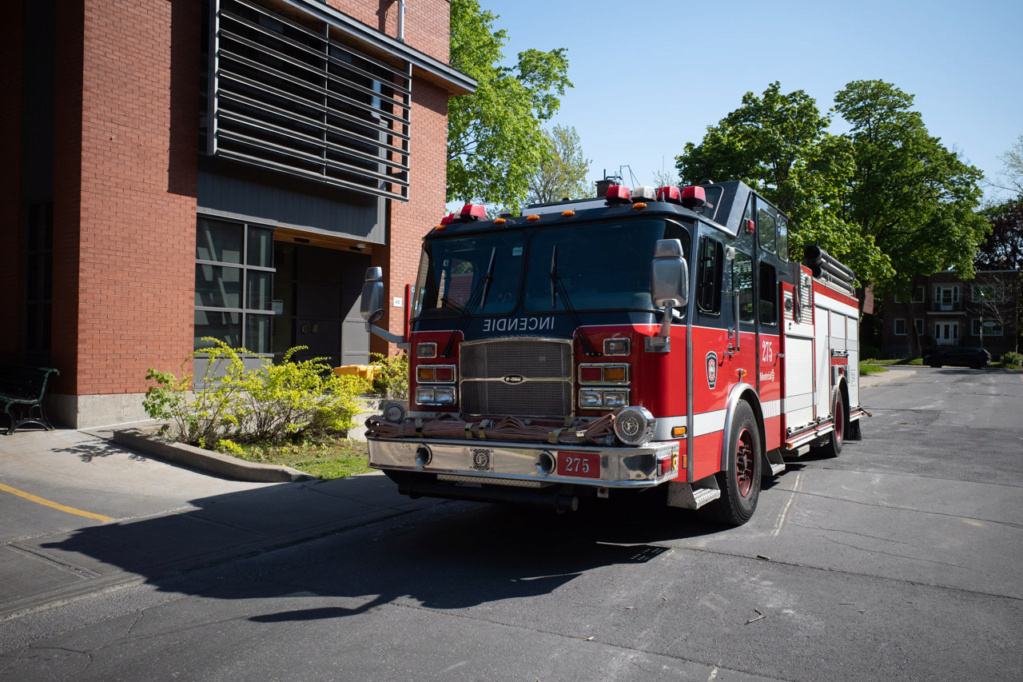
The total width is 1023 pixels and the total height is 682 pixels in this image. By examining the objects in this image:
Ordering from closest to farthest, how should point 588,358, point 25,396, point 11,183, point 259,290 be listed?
1. point 588,358
2. point 25,396
3. point 11,183
4. point 259,290

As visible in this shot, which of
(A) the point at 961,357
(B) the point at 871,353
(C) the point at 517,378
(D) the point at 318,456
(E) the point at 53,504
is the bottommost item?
(E) the point at 53,504

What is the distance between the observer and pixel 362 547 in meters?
6.17

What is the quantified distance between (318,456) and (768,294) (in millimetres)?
5763

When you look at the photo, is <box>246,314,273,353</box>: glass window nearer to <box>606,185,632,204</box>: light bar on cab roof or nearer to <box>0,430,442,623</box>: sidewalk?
<box>0,430,442,623</box>: sidewalk

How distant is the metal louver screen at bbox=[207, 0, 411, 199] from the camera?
12414mm

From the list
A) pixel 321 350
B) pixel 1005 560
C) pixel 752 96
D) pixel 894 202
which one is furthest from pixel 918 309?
pixel 1005 560

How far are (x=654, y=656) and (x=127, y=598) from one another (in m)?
3.34

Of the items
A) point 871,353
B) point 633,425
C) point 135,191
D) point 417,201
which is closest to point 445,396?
point 633,425

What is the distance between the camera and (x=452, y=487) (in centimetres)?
595

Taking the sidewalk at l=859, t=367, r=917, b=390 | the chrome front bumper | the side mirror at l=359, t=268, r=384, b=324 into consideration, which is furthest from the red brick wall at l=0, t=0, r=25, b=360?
the sidewalk at l=859, t=367, r=917, b=390

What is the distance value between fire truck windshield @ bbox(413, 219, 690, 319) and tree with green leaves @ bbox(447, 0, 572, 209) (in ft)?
69.8

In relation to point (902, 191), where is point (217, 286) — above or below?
below

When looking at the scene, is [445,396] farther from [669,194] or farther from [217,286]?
[217,286]

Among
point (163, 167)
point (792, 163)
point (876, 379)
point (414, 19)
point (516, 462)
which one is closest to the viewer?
point (516, 462)
